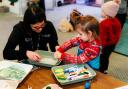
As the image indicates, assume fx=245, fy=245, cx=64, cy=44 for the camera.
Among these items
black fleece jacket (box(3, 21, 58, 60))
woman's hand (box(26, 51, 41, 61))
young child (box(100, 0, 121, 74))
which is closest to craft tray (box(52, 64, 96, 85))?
woman's hand (box(26, 51, 41, 61))

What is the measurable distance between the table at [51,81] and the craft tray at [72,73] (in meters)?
0.02

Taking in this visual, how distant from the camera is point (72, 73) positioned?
1.38 m

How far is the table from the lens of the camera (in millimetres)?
1277

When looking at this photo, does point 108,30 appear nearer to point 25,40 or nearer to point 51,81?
point 25,40

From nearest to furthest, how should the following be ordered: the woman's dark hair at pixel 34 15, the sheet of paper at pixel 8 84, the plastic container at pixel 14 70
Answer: the sheet of paper at pixel 8 84 < the plastic container at pixel 14 70 < the woman's dark hair at pixel 34 15

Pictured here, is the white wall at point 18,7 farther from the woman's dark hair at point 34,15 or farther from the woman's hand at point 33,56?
the woman's hand at point 33,56

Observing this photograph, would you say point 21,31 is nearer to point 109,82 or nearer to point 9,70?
point 9,70

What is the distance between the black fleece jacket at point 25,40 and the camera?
1.69 metres

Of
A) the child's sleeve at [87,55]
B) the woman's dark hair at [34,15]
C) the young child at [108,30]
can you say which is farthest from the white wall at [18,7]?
the child's sleeve at [87,55]

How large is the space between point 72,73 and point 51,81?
133 mm

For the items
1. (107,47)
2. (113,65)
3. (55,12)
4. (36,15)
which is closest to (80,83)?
(36,15)

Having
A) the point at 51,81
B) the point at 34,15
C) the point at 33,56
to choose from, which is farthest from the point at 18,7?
the point at 51,81

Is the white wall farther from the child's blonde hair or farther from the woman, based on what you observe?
the child's blonde hair

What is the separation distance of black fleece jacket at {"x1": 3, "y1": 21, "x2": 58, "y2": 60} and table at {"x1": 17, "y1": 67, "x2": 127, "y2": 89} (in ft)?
0.89
